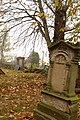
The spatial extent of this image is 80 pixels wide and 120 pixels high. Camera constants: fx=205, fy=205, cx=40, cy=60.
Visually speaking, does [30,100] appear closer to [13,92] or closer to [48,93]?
[13,92]

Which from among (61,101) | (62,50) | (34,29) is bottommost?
(61,101)

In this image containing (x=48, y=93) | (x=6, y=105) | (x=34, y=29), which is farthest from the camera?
(x=34, y=29)

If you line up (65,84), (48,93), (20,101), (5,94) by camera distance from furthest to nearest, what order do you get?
(5,94) → (20,101) → (48,93) → (65,84)

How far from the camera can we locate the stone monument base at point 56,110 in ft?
18.5

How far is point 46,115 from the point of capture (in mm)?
6000

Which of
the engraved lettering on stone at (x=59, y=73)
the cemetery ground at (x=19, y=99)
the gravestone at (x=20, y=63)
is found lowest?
the cemetery ground at (x=19, y=99)

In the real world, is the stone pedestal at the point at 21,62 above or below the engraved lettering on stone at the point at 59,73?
above

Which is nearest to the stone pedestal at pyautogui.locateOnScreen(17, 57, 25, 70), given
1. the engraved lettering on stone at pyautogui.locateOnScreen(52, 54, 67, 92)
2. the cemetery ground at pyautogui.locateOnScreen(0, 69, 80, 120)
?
the cemetery ground at pyautogui.locateOnScreen(0, 69, 80, 120)

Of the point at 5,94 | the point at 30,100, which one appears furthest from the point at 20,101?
the point at 5,94

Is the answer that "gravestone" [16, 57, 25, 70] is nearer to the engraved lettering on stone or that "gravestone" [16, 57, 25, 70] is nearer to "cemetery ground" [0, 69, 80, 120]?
"cemetery ground" [0, 69, 80, 120]

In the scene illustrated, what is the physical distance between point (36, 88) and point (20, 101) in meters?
2.25

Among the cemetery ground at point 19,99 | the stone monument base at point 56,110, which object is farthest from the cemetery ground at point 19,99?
the stone monument base at point 56,110

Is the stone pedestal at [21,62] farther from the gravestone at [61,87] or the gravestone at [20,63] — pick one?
the gravestone at [61,87]

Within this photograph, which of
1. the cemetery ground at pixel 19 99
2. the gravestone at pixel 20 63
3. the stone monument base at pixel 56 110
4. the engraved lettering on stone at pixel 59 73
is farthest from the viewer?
the gravestone at pixel 20 63
